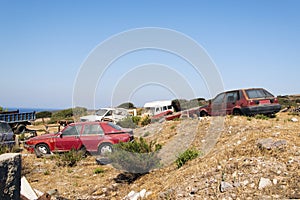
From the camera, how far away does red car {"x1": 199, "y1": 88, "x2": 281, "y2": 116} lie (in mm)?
12828

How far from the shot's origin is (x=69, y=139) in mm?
10891

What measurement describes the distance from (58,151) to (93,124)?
1.68 meters

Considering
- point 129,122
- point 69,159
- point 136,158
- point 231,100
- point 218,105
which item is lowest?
point 69,159

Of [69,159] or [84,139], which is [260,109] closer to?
[84,139]

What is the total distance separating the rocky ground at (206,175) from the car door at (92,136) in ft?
1.48

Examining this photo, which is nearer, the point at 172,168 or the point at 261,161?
the point at 261,161

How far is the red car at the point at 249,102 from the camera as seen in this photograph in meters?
12.8

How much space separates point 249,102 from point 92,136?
693cm

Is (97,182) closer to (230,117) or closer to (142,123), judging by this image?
(230,117)

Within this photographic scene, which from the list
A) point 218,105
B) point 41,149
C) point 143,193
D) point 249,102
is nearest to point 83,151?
point 41,149

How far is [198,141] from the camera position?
1060 cm

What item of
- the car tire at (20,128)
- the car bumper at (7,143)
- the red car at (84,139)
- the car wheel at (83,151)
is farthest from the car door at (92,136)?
the car tire at (20,128)

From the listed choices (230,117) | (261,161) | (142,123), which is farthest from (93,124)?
(142,123)

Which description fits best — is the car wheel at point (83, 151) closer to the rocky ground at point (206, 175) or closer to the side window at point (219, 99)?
the rocky ground at point (206, 175)
